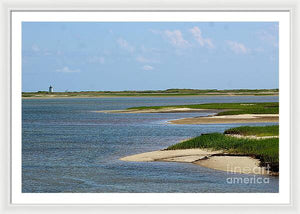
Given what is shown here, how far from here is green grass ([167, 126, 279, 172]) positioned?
1570 centimetres

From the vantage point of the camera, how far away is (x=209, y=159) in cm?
1692

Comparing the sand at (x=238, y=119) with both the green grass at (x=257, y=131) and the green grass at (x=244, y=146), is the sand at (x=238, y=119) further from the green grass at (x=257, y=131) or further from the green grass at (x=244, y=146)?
the green grass at (x=244, y=146)

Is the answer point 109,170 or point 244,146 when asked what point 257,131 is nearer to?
point 244,146


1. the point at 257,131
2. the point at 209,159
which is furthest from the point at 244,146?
the point at 257,131

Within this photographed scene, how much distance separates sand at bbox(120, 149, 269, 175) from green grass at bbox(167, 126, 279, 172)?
0.87 ft

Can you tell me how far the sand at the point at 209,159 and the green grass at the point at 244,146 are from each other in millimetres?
267

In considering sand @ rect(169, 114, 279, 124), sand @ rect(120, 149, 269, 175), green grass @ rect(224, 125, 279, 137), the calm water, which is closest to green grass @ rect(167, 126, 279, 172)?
sand @ rect(120, 149, 269, 175)

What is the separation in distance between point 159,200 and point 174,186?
4.37 meters

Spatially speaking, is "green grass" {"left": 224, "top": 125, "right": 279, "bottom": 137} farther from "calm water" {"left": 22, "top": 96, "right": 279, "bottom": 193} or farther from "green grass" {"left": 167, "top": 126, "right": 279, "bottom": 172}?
"calm water" {"left": 22, "top": 96, "right": 279, "bottom": 193}

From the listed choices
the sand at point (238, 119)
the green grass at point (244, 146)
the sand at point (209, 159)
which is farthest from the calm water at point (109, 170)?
the sand at point (238, 119)
